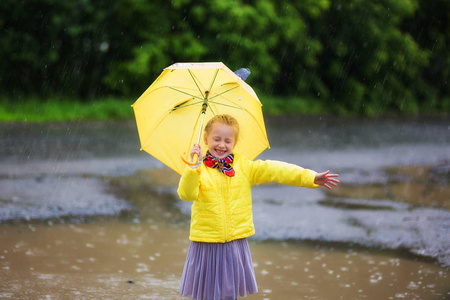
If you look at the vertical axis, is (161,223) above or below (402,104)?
below

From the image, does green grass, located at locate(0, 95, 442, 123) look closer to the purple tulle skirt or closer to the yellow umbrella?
the yellow umbrella

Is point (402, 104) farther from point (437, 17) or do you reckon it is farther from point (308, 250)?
point (308, 250)

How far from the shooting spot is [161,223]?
6.43 meters

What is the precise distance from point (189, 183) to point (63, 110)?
1404cm

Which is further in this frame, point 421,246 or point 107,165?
point 107,165

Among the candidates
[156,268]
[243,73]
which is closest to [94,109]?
[156,268]

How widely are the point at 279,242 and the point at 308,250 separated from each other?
326mm

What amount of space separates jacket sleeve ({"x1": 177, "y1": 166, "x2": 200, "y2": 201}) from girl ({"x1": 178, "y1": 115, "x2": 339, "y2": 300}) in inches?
4.4

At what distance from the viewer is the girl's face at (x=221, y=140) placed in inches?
136

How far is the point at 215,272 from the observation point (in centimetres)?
348

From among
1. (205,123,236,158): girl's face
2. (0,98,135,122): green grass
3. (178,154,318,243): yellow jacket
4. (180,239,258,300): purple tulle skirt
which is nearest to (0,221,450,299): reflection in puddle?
(180,239,258,300): purple tulle skirt

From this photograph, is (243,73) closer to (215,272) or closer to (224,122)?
(224,122)

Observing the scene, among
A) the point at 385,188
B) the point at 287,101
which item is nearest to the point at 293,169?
the point at 385,188

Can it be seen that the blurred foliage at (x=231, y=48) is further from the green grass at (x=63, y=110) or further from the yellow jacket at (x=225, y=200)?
the yellow jacket at (x=225, y=200)
